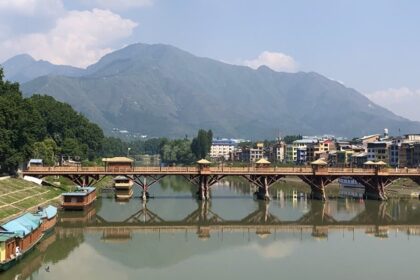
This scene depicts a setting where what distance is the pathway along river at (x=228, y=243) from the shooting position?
4225 centimetres

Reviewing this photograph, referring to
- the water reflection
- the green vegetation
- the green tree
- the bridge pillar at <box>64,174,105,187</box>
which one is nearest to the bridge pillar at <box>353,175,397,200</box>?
the water reflection

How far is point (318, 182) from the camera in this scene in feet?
293

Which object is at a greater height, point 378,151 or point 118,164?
point 378,151

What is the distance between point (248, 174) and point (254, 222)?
1854cm

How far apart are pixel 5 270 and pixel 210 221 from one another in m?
31.8

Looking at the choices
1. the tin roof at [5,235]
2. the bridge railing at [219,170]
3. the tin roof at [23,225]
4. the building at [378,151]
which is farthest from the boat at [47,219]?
the building at [378,151]

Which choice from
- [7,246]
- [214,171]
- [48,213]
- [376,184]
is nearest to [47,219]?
[48,213]

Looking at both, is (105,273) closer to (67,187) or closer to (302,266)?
(302,266)

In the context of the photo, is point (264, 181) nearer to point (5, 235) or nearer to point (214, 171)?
point (214, 171)

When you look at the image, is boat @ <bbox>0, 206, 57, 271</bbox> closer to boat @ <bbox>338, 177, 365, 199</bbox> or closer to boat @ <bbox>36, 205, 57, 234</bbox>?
boat @ <bbox>36, 205, 57, 234</bbox>

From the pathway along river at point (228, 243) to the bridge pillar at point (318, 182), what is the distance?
15.4ft

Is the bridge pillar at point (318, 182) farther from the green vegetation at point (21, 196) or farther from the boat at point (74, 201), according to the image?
the green vegetation at point (21, 196)

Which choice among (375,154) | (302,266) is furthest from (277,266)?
(375,154)

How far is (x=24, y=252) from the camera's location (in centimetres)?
4219
